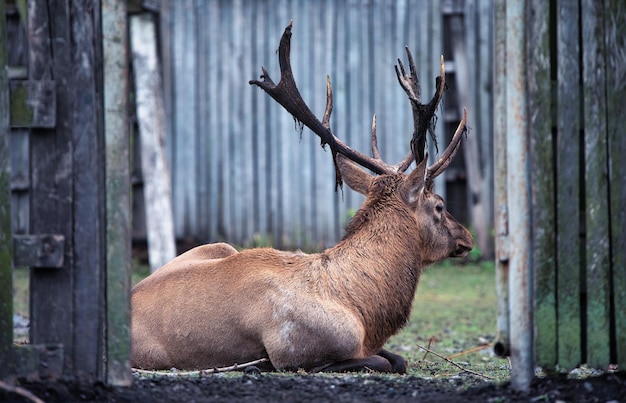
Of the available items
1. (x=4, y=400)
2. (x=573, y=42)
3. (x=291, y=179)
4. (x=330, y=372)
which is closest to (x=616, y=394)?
(x=573, y=42)

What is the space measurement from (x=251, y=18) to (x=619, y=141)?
1035 centimetres

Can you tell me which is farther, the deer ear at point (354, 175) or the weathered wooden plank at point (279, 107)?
the weathered wooden plank at point (279, 107)

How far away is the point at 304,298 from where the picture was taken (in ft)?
23.0

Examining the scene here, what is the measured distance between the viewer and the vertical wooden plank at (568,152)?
494 cm

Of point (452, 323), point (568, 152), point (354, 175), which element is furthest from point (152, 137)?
point (568, 152)

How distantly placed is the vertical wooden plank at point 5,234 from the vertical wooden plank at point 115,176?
1.47ft

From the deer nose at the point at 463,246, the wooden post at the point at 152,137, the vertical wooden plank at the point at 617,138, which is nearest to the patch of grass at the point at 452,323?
the deer nose at the point at 463,246

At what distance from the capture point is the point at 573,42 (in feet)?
16.2

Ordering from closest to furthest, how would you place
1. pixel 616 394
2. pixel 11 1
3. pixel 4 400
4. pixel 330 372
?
pixel 4 400 → pixel 616 394 → pixel 330 372 → pixel 11 1

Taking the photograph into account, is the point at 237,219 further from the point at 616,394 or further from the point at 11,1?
the point at 616,394

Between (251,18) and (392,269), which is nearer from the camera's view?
(392,269)

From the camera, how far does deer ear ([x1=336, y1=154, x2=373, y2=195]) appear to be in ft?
26.0

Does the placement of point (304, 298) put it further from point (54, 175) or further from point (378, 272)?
point (54, 175)

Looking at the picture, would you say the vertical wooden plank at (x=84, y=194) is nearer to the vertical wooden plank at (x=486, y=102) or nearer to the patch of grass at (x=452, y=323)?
the patch of grass at (x=452, y=323)
